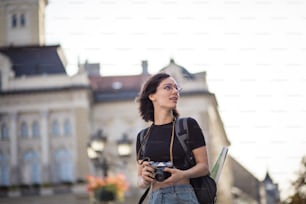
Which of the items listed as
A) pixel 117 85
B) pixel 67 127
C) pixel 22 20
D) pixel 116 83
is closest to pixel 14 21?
pixel 22 20

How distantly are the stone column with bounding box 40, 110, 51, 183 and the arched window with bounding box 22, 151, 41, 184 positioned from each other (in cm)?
16

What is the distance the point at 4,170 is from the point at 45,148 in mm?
1069

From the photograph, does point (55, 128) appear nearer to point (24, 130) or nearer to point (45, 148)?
point (45, 148)

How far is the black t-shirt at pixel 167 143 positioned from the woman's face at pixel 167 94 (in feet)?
0.11

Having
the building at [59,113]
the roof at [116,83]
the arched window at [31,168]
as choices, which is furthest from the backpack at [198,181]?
the roof at [116,83]

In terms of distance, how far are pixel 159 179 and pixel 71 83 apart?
19091mm

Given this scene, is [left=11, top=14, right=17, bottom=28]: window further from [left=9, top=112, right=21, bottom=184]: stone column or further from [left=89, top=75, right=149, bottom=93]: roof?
[left=9, top=112, right=21, bottom=184]: stone column

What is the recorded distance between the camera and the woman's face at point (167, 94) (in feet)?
4.34

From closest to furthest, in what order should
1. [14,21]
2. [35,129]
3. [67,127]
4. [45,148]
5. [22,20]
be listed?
1. [45,148]
2. [67,127]
3. [35,129]
4. [14,21]
5. [22,20]

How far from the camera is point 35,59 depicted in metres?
21.1

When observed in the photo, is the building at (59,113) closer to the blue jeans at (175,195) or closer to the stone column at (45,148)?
the stone column at (45,148)

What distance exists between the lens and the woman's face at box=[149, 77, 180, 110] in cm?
132

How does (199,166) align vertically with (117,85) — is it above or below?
below

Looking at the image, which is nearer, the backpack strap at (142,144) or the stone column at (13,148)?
the backpack strap at (142,144)
